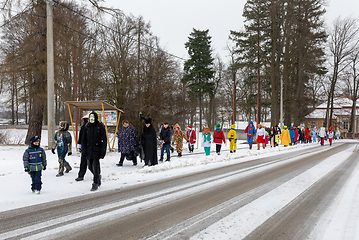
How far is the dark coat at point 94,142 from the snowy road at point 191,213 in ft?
3.13

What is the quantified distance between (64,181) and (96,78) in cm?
1619

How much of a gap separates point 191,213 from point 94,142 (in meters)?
3.02

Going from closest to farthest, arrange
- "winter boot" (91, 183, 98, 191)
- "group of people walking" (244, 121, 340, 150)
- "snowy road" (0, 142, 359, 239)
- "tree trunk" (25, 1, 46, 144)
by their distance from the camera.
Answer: "snowy road" (0, 142, 359, 239) → "winter boot" (91, 183, 98, 191) → "tree trunk" (25, 1, 46, 144) → "group of people walking" (244, 121, 340, 150)

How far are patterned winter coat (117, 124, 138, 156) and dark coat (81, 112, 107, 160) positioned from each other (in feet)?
11.4

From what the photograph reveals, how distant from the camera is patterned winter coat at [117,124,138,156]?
10141mm

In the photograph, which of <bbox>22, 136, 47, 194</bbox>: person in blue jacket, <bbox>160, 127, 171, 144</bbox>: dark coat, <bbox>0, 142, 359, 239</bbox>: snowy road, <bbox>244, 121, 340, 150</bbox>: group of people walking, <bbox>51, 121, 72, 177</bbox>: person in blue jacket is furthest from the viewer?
<bbox>244, 121, 340, 150</bbox>: group of people walking

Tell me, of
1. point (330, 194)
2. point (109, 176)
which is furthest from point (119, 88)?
point (330, 194)

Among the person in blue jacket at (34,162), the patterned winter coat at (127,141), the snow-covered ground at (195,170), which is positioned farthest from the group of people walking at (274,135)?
the person in blue jacket at (34,162)

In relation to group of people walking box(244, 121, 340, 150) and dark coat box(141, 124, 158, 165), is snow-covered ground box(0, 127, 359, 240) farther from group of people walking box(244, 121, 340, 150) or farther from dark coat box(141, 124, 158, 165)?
group of people walking box(244, 121, 340, 150)

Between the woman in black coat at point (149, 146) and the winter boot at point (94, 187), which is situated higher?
the woman in black coat at point (149, 146)

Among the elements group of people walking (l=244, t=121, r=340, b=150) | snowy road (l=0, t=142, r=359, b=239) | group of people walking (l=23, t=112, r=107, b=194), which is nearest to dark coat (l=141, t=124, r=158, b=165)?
snowy road (l=0, t=142, r=359, b=239)

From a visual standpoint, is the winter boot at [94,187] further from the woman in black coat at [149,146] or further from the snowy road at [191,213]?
the woman in black coat at [149,146]

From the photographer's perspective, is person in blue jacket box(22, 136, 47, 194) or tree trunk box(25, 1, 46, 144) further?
tree trunk box(25, 1, 46, 144)

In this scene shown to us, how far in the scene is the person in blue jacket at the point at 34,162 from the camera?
5.99m
